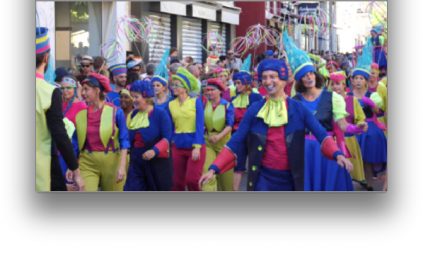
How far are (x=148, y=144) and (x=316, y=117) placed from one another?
4.19 feet

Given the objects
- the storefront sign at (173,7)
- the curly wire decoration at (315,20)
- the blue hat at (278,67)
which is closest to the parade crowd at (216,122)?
the blue hat at (278,67)

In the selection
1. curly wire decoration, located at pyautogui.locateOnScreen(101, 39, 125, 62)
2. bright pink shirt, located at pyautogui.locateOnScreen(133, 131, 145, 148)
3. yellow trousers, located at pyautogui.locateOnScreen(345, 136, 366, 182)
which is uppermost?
curly wire decoration, located at pyautogui.locateOnScreen(101, 39, 125, 62)

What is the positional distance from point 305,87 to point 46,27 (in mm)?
1965

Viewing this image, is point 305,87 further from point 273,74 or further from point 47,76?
point 47,76

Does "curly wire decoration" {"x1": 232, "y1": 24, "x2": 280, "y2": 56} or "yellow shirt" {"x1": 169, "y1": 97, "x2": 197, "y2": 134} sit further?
"yellow shirt" {"x1": 169, "y1": 97, "x2": 197, "y2": 134}

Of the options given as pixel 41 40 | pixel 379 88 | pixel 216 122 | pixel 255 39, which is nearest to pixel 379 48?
pixel 379 88

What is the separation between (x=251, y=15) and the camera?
20.8 ft

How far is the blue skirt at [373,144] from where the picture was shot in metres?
6.32

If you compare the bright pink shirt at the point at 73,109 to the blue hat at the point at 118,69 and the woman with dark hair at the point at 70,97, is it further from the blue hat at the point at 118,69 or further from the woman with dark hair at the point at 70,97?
the blue hat at the point at 118,69

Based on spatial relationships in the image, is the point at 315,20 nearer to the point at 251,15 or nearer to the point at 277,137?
the point at 251,15

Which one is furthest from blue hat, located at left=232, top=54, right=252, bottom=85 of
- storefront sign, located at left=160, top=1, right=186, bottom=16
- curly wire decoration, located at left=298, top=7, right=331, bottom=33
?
storefront sign, located at left=160, top=1, right=186, bottom=16

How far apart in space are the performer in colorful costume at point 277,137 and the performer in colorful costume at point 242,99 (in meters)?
0.05

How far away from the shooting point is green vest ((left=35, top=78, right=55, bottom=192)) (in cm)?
638

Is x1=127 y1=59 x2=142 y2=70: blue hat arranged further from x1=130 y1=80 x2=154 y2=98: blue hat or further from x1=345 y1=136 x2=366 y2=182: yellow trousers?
x1=345 y1=136 x2=366 y2=182: yellow trousers
